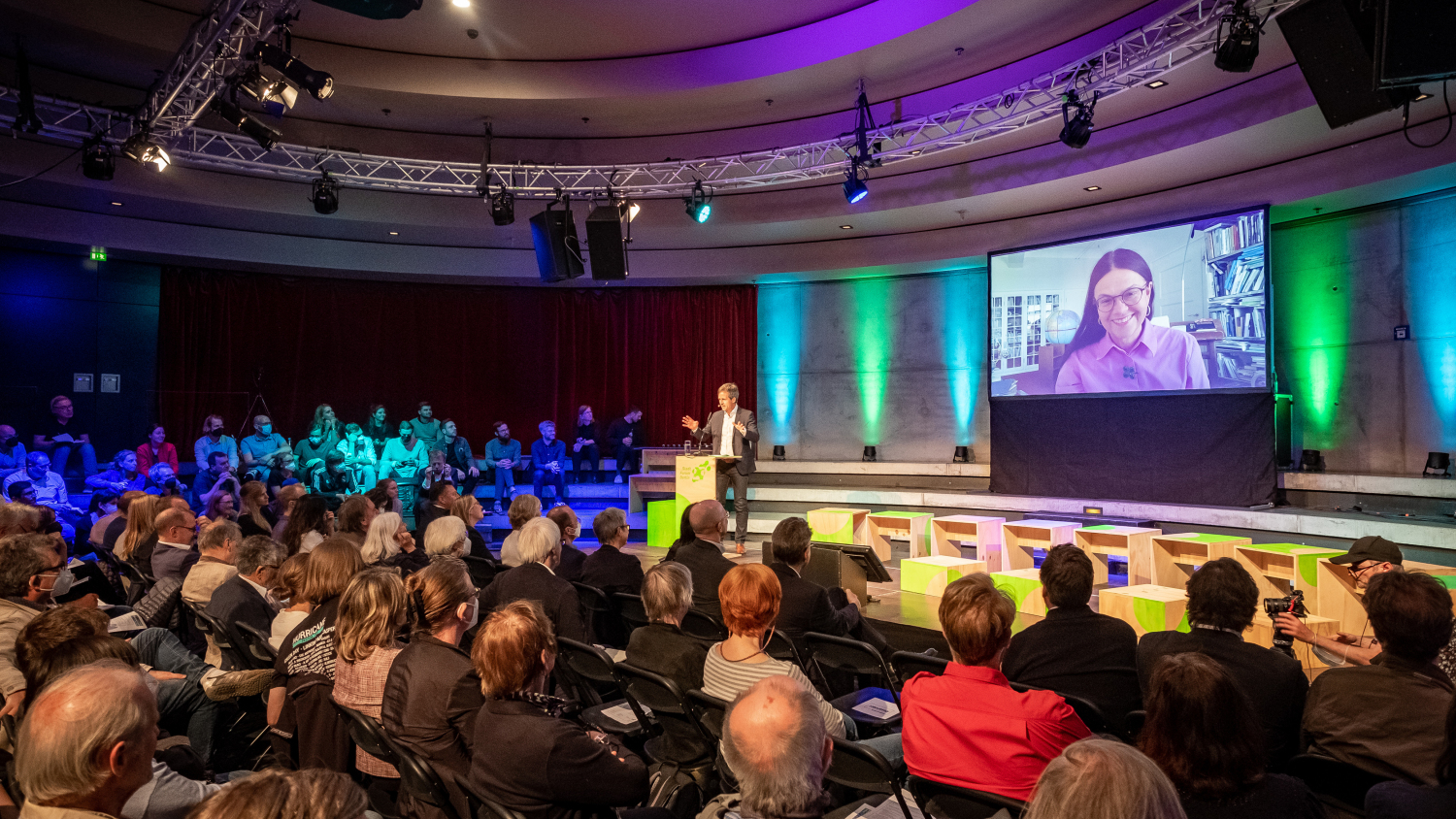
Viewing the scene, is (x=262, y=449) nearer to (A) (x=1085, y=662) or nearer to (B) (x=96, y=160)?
(B) (x=96, y=160)

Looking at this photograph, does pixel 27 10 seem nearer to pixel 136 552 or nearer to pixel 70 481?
pixel 136 552

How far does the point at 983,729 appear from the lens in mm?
2084

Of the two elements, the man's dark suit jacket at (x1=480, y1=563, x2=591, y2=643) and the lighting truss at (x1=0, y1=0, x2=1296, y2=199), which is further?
the lighting truss at (x1=0, y1=0, x2=1296, y2=199)

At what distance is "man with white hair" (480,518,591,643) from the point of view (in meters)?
3.86

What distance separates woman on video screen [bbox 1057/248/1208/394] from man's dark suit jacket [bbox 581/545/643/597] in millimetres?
6281

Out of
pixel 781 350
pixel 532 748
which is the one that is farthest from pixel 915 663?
pixel 781 350

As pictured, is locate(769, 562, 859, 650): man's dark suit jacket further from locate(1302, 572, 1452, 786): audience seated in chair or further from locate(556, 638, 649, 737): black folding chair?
locate(1302, 572, 1452, 786): audience seated in chair

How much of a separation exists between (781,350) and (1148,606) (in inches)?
308

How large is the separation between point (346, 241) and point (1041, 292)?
8504 millimetres

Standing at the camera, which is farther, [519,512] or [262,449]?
[262,449]

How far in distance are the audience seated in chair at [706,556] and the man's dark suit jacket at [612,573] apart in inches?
10.1

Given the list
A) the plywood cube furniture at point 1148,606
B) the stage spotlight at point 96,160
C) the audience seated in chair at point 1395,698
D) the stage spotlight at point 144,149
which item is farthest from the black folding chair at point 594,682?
the stage spotlight at point 96,160

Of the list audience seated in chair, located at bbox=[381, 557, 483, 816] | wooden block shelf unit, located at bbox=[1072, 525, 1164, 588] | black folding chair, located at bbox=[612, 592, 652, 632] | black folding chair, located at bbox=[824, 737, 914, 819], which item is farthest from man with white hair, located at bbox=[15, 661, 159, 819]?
wooden block shelf unit, located at bbox=[1072, 525, 1164, 588]

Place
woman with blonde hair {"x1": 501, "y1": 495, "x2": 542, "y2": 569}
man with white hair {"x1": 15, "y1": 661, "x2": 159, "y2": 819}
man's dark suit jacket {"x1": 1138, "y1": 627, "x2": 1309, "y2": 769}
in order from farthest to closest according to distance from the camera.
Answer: woman with blonde hair {"x1": 501, "y1": 495, "x2": 542, "y2": 569}
man's dark suit jacket {"x1": 1138, "y1": 627, "x2": 1309, "y2": 769}
man with white hair {"x1": 15, "y1": 661, "x2": 159, "y2": 819}
